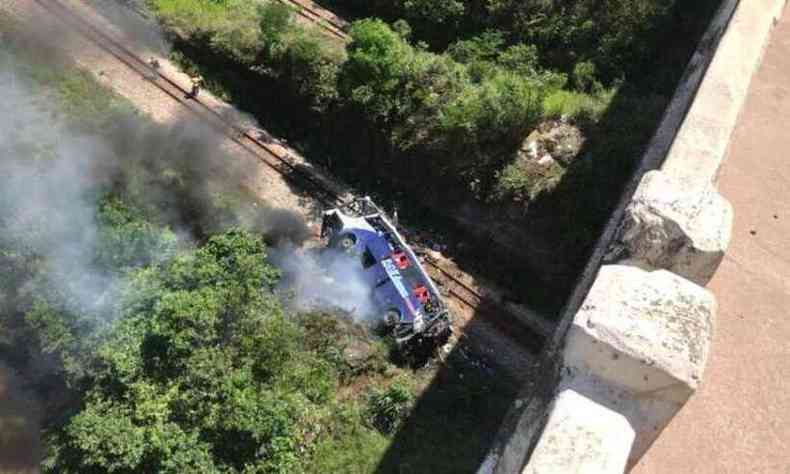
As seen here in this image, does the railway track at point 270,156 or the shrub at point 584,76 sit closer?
the railway track at point 270,156

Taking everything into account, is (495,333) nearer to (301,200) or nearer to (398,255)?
(398,255)

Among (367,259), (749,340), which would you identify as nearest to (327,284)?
(367,259)

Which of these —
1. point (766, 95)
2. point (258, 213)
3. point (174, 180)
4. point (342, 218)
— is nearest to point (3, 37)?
point (174, 180)

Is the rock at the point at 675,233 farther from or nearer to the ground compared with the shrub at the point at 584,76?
farther from the ground

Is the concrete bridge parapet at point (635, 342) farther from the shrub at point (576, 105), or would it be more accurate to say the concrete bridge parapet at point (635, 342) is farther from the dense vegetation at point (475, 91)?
the shrub at point (576, 105)

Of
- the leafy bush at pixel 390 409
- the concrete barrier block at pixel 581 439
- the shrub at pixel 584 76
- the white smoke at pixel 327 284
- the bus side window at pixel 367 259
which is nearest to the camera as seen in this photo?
the concrete barrier block at pixel 581 439

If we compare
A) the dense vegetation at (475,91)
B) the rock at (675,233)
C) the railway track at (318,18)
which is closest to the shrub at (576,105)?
the dense vegetation at (475,91)

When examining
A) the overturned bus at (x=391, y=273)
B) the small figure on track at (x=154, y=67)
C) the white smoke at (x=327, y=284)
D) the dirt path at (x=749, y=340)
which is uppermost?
the dirt path at (x=749, y=340)
